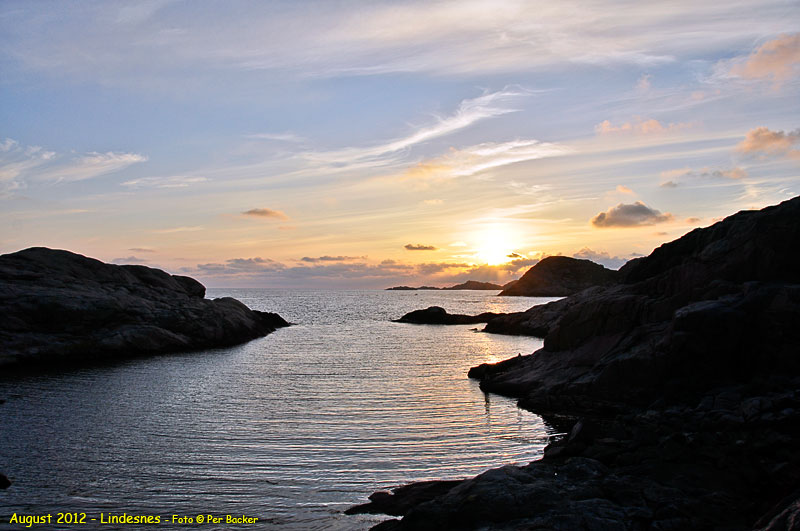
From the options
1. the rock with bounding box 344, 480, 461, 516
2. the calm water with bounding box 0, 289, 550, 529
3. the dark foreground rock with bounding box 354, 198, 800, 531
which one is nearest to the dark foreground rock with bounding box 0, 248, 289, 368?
the calm water with bounding box 0, 289, 550, 529

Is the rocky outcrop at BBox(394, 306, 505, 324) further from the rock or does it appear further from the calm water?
the rock

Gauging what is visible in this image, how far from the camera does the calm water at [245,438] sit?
1739 centimetres

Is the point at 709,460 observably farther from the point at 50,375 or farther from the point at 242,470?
the point at 50,375

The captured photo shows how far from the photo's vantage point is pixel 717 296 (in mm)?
25719

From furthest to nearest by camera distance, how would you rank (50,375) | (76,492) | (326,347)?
(326,347) → (50,375) → (76,492)

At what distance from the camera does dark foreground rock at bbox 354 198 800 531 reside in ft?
43.9

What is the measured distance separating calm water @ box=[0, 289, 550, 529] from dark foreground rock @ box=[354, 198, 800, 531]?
3.58 meters

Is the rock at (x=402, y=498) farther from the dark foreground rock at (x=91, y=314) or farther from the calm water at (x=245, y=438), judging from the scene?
the dark foreground rock at (x=91, y=314)

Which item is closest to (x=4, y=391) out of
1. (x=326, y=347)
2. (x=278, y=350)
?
→ (x=278, y=350)

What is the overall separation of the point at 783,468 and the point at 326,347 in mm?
54711

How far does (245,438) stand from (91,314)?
36.6 meters

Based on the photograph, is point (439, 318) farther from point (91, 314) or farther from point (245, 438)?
point (245, 438)

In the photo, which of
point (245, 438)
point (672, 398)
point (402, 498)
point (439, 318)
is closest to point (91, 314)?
point (245, 438)

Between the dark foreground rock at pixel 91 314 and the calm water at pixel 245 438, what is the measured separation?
270 inches
